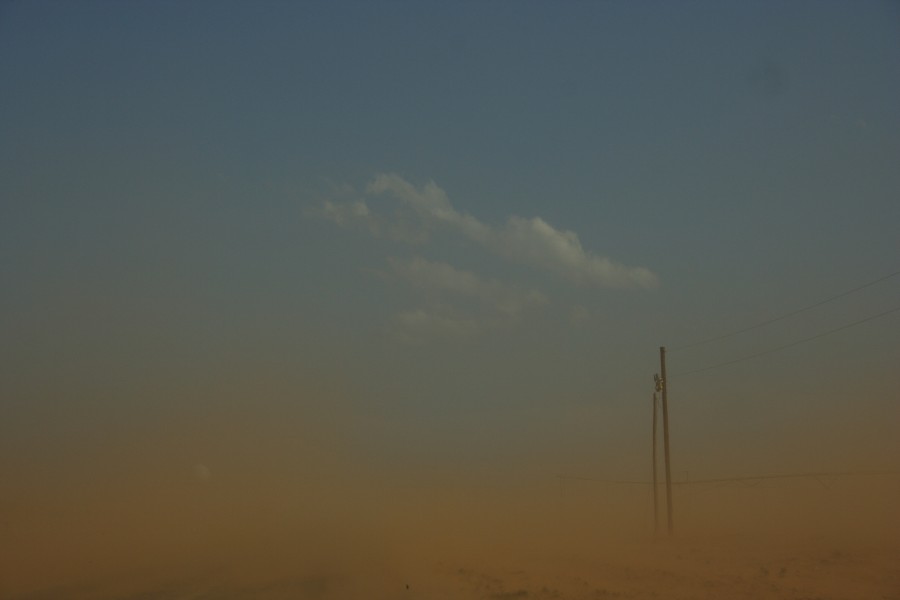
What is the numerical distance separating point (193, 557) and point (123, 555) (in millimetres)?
3409

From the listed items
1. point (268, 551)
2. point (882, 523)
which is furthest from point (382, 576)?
point (882, 523)

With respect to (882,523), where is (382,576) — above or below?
below

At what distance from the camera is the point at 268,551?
129 ft

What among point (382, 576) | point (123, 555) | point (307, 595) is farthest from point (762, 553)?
point (123, 555)

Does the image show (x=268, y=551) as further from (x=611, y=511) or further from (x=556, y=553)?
(x=611, y=511)

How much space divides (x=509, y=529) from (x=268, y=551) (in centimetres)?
1935

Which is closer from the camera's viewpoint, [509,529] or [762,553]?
[762,553]

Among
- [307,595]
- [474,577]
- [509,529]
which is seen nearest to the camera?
[307,595]

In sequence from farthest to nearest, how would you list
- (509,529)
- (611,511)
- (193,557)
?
(611,511), (509,529), (193,557)

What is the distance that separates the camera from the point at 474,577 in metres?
32.4

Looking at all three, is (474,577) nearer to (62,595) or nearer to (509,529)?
(62,595)

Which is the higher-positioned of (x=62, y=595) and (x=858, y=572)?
(x=858, y=572)

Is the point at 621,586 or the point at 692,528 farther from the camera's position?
the point at 692,528

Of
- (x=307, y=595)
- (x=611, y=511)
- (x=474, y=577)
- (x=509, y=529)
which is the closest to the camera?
(x=307, y=595)
